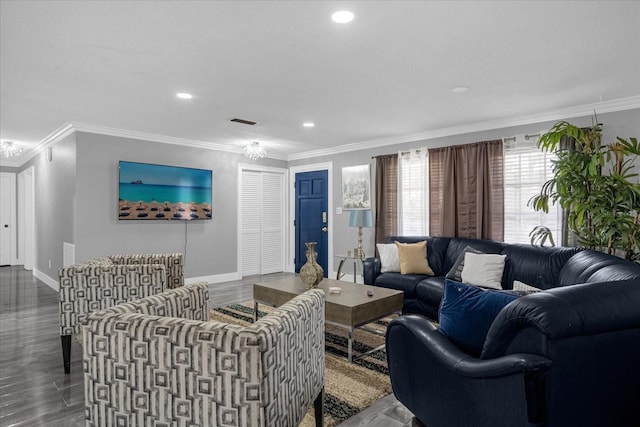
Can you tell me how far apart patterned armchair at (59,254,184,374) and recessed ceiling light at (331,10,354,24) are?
221 centimetres

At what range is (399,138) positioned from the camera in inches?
225

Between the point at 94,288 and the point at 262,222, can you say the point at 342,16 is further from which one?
the point at 262,222

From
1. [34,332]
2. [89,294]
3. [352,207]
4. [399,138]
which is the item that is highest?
[399,138]

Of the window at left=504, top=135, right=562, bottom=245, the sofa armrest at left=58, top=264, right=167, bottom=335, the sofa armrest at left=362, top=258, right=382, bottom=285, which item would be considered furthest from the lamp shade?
the sofa armrest at left=58, top=264, right=167, bottom=335

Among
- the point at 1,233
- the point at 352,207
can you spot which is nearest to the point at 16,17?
the point at 352,207

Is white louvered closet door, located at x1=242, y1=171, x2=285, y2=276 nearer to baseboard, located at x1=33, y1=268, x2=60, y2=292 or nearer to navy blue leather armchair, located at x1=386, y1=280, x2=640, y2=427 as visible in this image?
baseboard, located at x1=33, y1=268, x2=60, y2=292

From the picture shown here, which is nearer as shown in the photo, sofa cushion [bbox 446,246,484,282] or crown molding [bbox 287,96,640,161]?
crown molding [bbox 287,96,640,161]

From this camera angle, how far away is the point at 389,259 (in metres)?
4.74

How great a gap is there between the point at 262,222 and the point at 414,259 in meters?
3.38

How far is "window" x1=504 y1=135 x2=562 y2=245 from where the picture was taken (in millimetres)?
4387

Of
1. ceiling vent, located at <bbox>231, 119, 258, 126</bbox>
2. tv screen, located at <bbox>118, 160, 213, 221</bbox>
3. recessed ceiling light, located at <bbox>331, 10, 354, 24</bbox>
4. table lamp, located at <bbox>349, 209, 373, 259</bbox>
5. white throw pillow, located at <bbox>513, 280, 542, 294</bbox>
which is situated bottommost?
white throw pillow, located at <bbox>513, 280, 542, 294</bbox>

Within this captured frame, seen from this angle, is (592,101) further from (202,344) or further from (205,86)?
(202,344)

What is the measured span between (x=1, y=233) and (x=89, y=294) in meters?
7.65

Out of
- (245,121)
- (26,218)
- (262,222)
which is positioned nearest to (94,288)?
(245,121)
